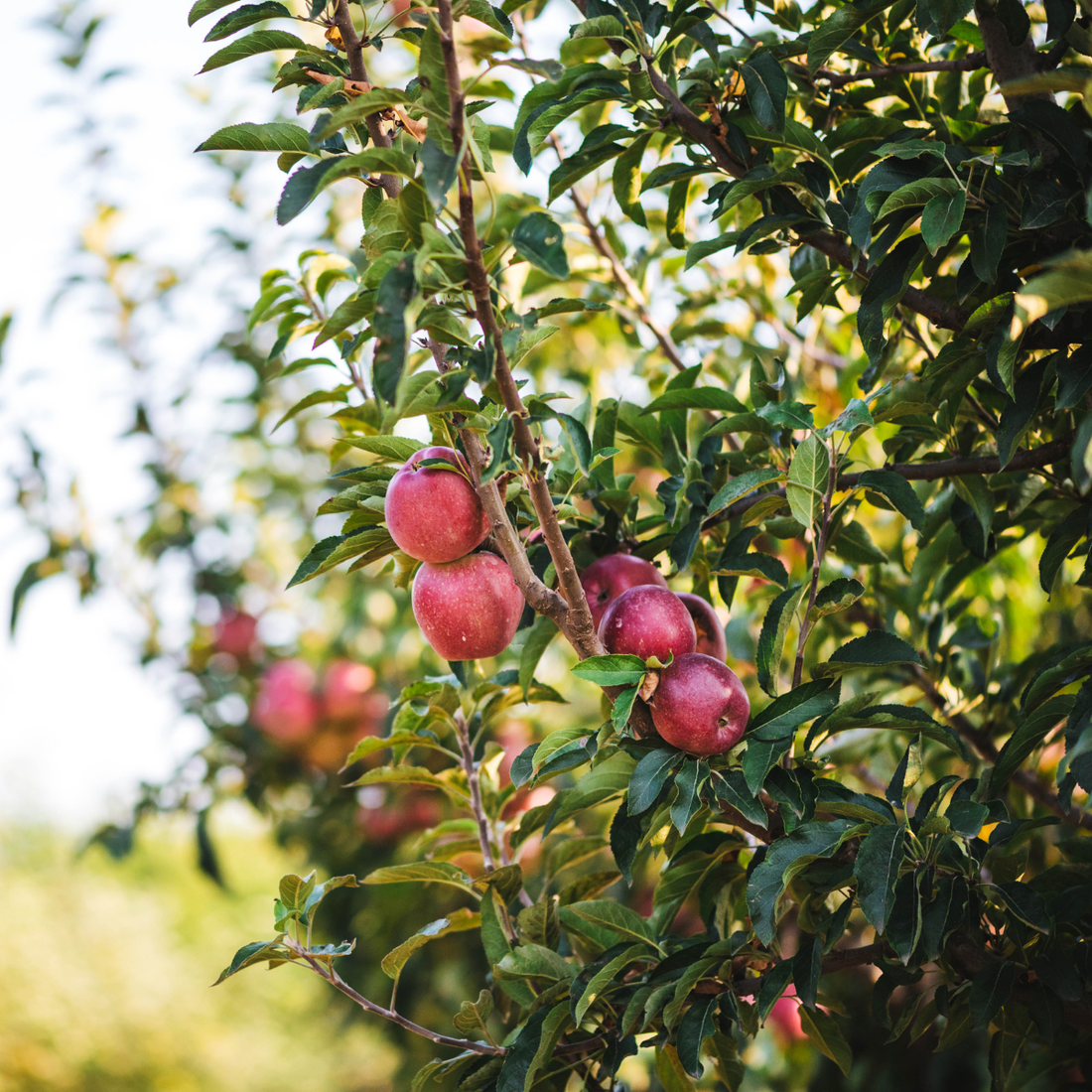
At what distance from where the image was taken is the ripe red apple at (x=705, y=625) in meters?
0.77

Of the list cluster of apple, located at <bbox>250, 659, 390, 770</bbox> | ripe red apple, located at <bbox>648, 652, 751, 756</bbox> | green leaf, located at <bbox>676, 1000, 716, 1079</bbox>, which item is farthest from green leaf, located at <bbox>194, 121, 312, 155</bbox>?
cluster of apple, located at <bbox>250, 659, 390, 770</bbox>

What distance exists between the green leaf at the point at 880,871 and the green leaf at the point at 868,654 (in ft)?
0.37

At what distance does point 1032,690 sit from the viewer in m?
0.66

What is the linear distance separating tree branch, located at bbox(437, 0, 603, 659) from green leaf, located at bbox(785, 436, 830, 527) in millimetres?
182

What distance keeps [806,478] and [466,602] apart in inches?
10.6

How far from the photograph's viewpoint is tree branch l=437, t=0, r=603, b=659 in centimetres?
50

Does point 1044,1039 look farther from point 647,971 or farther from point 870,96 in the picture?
point 870,96

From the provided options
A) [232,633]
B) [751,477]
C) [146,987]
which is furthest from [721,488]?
[146,987]

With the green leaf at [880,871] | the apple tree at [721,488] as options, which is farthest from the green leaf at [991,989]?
the green leaf at [880,871]

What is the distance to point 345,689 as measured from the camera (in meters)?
1.96

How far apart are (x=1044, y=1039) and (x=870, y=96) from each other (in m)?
0.77

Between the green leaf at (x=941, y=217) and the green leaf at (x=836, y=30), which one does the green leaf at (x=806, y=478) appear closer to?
the green leaf at (x=941, y=217)

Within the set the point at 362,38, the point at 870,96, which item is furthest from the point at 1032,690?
the point at 362,38

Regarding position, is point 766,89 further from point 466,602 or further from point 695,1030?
point 695,1030
